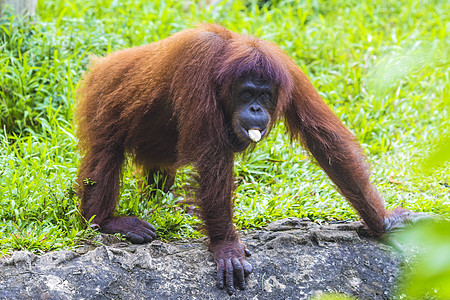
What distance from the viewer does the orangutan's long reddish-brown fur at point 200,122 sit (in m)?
3.04

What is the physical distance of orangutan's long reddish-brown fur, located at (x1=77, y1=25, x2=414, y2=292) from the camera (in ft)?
9.96

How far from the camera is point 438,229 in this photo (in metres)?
0.72

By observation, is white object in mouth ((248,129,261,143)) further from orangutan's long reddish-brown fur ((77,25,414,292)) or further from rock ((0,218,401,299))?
rock ((0,218,401,299))

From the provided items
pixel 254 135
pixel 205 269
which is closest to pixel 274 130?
pixel 254 135

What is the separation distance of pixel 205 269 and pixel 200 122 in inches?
32.8

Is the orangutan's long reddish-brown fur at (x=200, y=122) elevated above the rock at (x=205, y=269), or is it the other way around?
the orangutan's long reddish-brown fur at (x=200, y=122)

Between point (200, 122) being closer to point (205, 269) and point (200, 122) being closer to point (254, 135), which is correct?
point (254, 135)

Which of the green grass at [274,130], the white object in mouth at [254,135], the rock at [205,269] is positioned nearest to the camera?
the rock at [205,269]

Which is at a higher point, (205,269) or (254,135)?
(254,135)

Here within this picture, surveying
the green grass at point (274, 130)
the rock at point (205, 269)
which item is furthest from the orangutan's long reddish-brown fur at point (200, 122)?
the green grass at point (274, 130)

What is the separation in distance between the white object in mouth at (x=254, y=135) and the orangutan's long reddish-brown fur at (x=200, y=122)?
0.17 metres

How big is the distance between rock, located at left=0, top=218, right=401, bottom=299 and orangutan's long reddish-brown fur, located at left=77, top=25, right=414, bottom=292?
0.48 ft

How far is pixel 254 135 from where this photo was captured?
9.71 ft

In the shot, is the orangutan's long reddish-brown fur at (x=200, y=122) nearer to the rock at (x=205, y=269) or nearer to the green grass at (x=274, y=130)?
the rock at (x=205, y=269)
